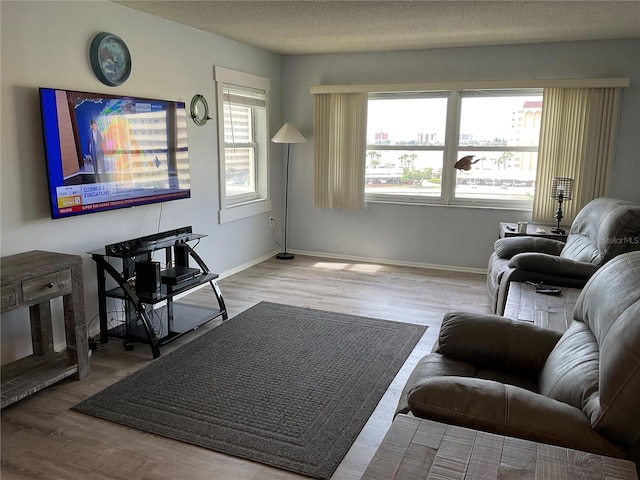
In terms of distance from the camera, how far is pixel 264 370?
122 inches

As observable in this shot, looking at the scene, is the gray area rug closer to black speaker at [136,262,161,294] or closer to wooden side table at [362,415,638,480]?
black speaker at [136,262,161,294]

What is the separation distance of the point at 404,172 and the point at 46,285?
4.00 m

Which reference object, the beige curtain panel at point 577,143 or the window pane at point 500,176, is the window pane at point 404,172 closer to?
the window pane at point 500,176

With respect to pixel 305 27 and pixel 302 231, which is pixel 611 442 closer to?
pixel 305 27

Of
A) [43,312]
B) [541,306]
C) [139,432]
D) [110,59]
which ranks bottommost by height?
[139,432]

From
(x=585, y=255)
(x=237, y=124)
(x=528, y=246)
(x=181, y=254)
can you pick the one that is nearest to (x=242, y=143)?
(x=237, y=124)

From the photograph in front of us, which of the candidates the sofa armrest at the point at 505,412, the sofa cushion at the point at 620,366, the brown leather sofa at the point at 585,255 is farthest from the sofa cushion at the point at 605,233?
the sofa armrest at the point at 505,412

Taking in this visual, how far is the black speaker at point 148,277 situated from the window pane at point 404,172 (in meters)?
3.04

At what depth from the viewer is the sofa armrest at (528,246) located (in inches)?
159

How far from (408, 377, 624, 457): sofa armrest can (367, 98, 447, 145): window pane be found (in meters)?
4.27

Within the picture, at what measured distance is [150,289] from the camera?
346cm

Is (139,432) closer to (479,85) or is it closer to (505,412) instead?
(505,412)

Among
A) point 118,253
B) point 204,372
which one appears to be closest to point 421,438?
point 204,372

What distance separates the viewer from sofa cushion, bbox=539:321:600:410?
1.56 m
